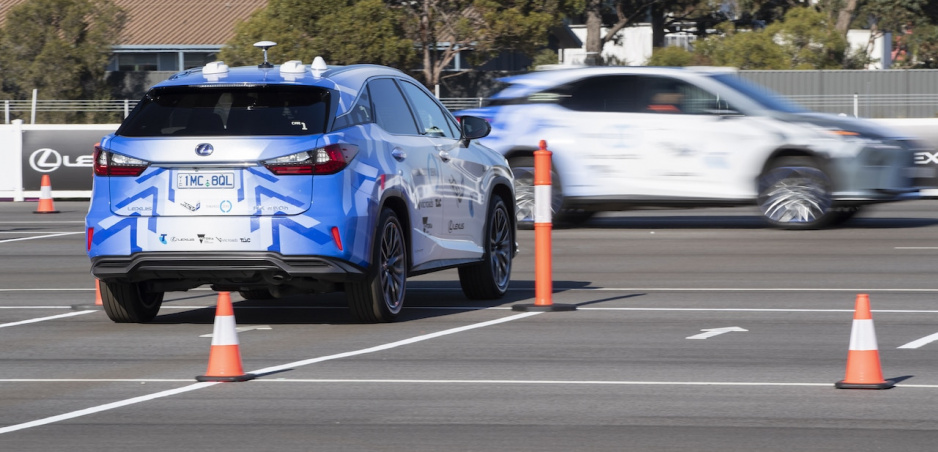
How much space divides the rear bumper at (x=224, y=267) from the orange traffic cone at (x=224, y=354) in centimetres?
151

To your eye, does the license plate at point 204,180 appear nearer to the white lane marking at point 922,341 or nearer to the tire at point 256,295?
the tire at point 256,295

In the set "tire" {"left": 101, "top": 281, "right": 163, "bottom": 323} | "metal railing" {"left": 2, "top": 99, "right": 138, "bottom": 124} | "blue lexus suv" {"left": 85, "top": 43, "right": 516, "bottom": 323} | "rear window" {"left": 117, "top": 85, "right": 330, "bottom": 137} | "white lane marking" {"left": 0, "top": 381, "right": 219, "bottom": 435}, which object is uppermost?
"metal railing" {"left": 2, "top": 99, "right": 138, "bottom": 124}

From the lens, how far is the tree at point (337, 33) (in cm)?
4869

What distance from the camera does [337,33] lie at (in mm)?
48531

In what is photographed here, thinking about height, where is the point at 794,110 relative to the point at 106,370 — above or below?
above

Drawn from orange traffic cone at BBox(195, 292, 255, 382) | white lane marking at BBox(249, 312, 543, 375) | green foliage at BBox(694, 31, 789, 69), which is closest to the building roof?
green foliage at BBox(694, 31, 789, 69)

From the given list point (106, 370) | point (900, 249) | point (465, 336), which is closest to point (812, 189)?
point (900, 249)

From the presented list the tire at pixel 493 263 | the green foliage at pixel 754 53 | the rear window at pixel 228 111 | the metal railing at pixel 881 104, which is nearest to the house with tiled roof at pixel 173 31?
the green foliage at pixel 754 53

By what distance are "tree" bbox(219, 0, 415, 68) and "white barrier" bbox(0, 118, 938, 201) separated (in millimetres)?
19935

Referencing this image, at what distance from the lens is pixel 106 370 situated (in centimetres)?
903

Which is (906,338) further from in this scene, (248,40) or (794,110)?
(248,40)

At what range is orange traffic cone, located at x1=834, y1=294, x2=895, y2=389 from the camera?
805 centimetres

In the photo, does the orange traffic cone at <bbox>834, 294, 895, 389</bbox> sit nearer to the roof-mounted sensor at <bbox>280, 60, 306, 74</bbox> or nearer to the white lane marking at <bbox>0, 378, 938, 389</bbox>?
the white lane marking at <bbox>0, 378, 938, 389</bbox>

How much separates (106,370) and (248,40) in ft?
141
